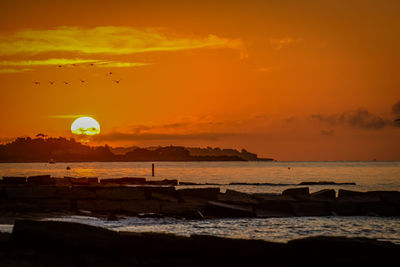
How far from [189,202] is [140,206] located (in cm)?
322

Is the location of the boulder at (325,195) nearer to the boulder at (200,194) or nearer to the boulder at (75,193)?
the boulder at (200,194)

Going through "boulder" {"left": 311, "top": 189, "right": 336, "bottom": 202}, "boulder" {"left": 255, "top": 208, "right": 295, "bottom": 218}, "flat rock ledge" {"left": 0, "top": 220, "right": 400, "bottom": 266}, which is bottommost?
"boulder" {"left": 255, "top": 208, "right": 295, "bottom": 218}

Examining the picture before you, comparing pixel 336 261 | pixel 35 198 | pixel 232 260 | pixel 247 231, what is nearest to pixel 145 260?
pixel 232 260

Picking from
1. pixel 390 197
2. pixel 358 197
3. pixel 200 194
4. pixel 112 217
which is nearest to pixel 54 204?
pixel 112 217

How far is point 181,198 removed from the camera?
1232 inches

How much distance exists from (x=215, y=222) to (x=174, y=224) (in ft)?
→ 6.98

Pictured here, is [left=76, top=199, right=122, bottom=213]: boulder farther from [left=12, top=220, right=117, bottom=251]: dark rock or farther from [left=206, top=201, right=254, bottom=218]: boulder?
[left=12, top=220, right=117, bottom=251]: dark rock

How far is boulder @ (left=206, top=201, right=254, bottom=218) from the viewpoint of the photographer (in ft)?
93.9

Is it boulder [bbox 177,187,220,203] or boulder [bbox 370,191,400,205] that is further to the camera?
boulder [bbox 177,187,220,203]

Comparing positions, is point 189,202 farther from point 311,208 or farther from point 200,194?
point 311,208

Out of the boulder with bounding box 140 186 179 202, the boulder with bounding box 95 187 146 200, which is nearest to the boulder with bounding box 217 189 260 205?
the boulder with bounding box 140 186 179 202

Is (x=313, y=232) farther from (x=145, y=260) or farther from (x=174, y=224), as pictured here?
(x=145, y=260)

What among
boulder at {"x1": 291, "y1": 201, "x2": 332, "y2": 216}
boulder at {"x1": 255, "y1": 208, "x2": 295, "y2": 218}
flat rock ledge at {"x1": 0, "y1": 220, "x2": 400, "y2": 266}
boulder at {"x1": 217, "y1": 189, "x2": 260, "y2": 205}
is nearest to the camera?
flat rock ledge at {"x1": 0, "y1": 220, "x2": 400, "y2": 266}

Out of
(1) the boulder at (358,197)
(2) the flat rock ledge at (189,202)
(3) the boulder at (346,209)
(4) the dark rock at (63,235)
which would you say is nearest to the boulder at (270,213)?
(2) the flat rock ledge at (189,202)
